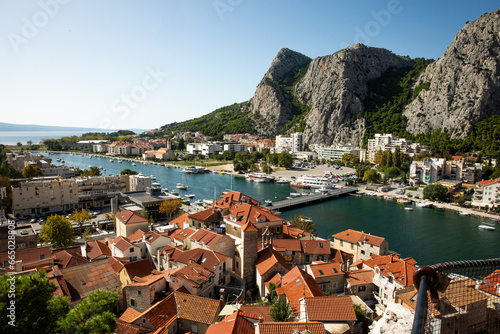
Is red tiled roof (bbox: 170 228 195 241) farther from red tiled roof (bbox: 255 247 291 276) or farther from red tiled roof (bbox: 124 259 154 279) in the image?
red tiled roof (bbox: 255 247 291 276)

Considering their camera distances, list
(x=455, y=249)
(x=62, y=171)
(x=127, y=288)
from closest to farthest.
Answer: (x=127, y=288) → (x=455, y=249) → (x=62, y=171)

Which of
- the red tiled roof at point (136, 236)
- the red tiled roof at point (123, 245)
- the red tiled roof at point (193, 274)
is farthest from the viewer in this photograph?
the red tiled roof at point (136, 236)

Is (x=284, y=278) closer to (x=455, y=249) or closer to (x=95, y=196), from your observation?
(x=455, y=249)

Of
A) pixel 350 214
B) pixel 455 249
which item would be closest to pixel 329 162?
pixel 350 214

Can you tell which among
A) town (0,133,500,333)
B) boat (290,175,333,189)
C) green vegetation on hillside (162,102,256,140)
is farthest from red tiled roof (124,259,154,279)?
green vegetation on hillside (162,102,256,140)

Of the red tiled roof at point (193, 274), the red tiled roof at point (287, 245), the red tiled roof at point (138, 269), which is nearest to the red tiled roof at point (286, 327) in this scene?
the red tiled roof at point (193, 274)

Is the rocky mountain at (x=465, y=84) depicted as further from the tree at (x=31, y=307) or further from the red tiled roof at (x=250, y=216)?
the tree at (x=31, y=307)

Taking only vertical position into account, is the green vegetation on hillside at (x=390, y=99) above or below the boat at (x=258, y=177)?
above
